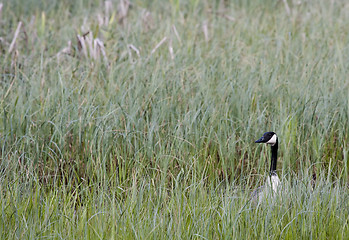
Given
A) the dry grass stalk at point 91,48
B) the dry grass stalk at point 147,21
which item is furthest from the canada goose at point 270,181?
the dry grass stalk at point 147,21

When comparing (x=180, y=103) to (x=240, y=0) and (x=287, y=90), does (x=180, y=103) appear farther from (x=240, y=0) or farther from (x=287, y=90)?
(x=240, y=0)

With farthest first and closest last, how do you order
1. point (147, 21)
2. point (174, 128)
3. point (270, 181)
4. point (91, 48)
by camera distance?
1. point (147, 21)
2. point (91, 48)
3. point (174, 128)
4. point (270, 181)

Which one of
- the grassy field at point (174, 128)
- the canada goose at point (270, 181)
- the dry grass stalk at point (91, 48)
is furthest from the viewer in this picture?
the dry grass stalk at point (91, 48)

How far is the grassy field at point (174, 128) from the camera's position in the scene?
2508 mm

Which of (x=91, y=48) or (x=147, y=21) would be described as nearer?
(x=91, y=48)

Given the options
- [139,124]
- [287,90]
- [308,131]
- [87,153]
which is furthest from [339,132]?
[87,153]

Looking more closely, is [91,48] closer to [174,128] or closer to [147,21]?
[147,21]

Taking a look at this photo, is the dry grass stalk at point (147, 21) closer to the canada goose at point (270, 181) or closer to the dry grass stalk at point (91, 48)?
the dry grass stalk at point (91, 48)

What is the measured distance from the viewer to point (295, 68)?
14.1 feet

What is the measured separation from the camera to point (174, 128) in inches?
134

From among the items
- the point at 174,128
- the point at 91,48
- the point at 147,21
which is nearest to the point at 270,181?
the point at 174,128

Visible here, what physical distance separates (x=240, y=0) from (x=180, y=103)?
11.8ft

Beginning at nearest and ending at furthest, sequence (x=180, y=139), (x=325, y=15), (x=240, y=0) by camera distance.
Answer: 1. (x=180, y=139)
2. (x=325, y=15)
3. (x=240, y=0)

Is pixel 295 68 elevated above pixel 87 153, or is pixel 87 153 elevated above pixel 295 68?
pixel 295 68
